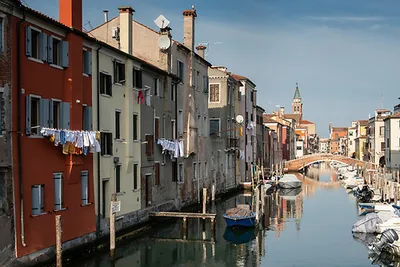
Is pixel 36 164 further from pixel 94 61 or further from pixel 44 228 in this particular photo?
pixel 94 61

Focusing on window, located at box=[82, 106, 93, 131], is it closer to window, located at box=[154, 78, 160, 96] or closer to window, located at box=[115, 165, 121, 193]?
window, located at box=[115, 165, 121, 193]

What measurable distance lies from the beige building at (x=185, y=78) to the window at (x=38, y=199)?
492 inches

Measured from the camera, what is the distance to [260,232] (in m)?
28.2

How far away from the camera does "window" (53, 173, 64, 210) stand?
59.2 feet

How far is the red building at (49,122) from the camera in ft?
52.1

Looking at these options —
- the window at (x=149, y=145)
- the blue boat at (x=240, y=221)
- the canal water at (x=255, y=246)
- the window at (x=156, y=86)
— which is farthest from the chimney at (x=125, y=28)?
the blue boat at (x=240, y=221)

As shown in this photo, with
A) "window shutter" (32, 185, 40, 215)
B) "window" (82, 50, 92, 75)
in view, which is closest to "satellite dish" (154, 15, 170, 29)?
"window" (82, 50, 92, 75)

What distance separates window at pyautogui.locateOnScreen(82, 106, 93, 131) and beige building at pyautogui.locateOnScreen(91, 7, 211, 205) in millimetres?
8305

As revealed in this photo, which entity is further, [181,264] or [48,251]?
[181,264]

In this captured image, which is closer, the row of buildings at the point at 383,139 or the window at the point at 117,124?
the window at the point at 117,124

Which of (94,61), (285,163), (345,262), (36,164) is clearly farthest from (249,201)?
(285,163)

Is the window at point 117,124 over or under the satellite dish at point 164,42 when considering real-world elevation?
under

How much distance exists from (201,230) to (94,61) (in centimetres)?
1187

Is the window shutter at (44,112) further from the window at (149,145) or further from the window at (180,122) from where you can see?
the window at (180,122)
